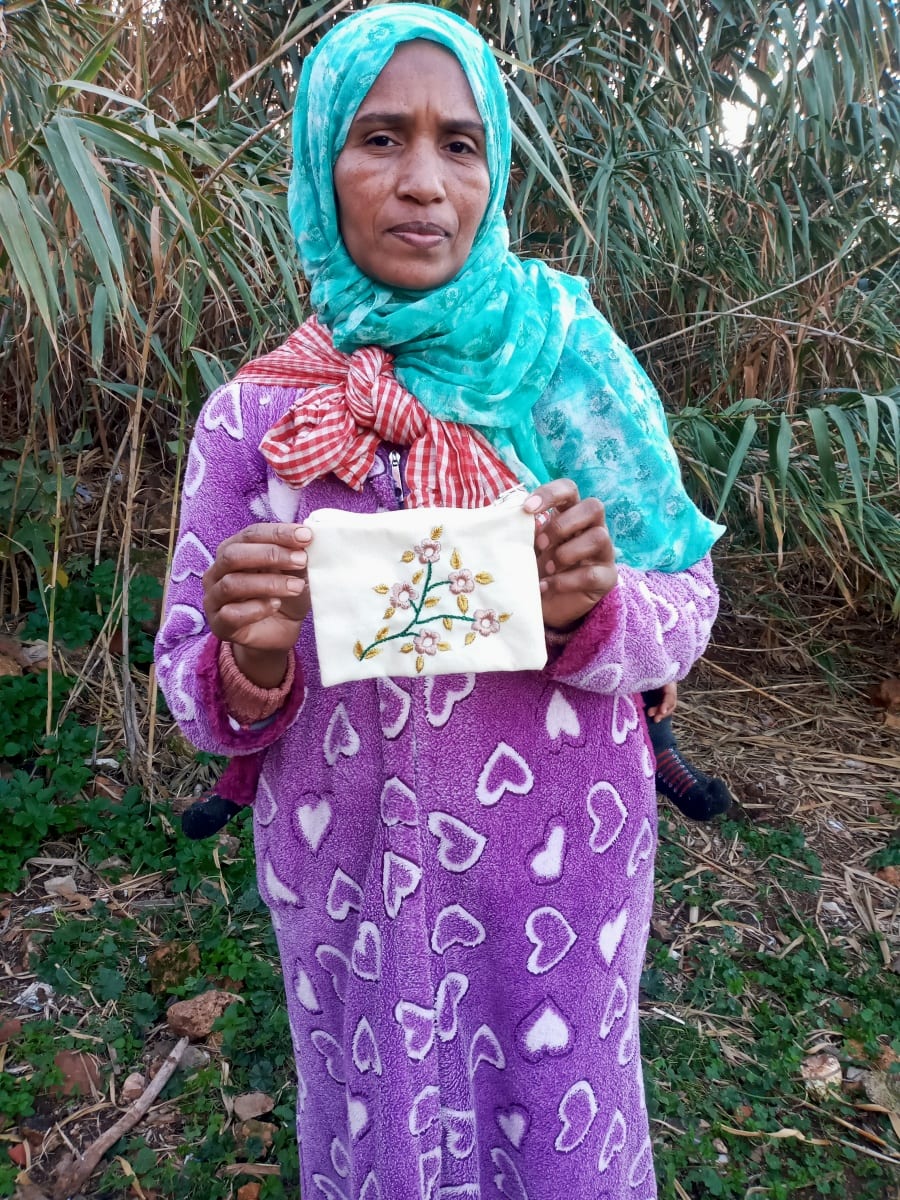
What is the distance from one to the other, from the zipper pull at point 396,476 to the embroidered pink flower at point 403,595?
0.13 meters

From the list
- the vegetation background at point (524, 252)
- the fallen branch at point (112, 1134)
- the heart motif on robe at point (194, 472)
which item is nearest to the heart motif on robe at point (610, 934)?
the heart motif on robe at point (194, 472)

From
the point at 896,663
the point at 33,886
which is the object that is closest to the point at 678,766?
the point at 33,886

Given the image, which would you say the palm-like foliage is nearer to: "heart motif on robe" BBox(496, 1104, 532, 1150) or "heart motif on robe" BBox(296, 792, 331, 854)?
"heart motif on robe" BBox(296, 792, 331, 854)

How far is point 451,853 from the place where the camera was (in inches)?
37.8

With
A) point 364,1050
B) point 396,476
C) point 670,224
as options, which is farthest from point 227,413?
point 670,224

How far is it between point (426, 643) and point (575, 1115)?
63 cm

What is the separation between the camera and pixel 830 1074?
6.34ft

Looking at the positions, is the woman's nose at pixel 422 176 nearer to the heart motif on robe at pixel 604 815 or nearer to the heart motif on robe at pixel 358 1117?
the heart motif on robe at pixel 604 815

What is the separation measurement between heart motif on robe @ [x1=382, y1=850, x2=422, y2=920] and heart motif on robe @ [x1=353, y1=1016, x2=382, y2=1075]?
0.17 metres

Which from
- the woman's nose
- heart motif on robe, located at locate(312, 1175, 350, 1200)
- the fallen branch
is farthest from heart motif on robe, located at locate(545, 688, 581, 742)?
the fallen branch

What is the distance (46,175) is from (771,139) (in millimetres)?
2351

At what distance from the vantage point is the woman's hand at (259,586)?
2.64 ft

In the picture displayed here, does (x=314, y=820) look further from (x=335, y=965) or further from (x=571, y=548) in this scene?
(x=571, y=548)

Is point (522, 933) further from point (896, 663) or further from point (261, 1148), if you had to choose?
point (896, 663)
